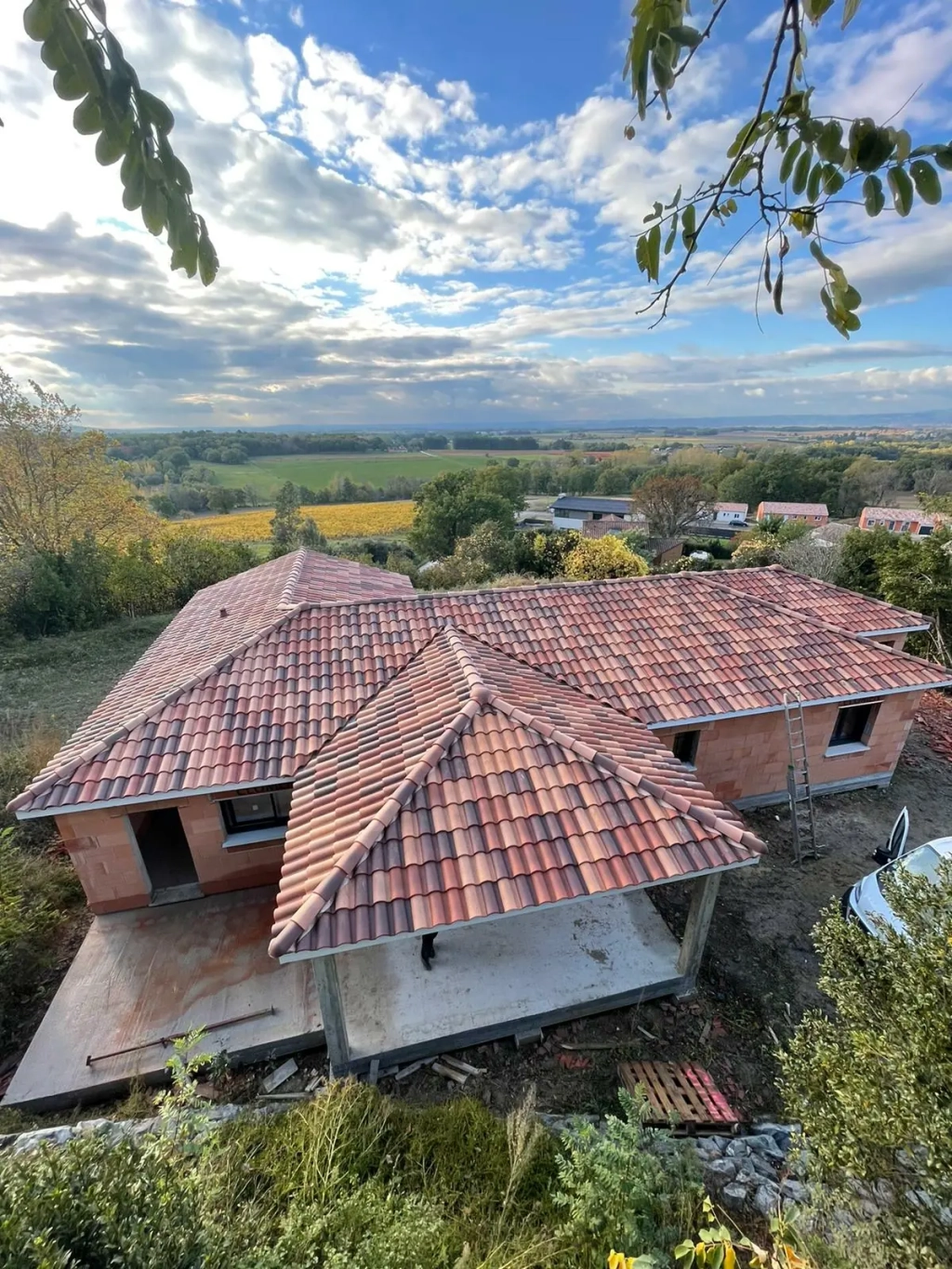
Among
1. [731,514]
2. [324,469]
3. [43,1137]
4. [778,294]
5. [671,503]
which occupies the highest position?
[778,294]

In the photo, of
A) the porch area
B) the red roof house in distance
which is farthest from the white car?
the porch area

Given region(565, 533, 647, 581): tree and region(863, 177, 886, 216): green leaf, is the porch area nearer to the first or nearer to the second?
region(863, 177, 886, 216): green leaf

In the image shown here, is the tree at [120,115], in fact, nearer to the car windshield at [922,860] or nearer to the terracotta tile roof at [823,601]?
the car windshield at [922,860]

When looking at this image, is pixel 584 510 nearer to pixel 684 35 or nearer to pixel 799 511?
pixel 799 511

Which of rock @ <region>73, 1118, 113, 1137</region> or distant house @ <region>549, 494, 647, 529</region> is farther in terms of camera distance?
distant house @ <region>549, 494, 647, 529</region>

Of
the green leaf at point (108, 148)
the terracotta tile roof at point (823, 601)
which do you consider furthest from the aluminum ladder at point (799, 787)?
the green leaf at point (108, 148)

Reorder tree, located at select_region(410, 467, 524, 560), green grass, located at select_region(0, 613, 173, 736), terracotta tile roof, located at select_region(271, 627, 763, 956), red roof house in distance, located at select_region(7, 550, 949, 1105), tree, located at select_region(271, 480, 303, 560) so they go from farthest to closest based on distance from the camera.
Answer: tree, located at select_region(410, 467, 524, 560) → tree, located at select_region(271, 480, 303, 560) → green grass, located at select_region(0, 613, 173, 736) → red roof house in distance, located at select_region(7, 550, 949, 1105) → terracotta tile roof, located at select_region(271, 627, 763, 956)

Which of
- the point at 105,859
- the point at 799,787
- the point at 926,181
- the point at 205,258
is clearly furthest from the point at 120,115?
the point at 799,787

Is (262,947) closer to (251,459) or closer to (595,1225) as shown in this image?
(595,1225)
